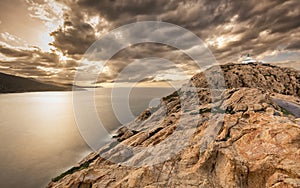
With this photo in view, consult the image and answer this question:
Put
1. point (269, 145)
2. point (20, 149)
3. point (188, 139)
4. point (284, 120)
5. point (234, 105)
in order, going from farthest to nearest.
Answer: point (20, 149) < point (234, 105) < point (188, 139) < point (284, 120) < point (269, 145)

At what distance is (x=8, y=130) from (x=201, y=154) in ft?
291

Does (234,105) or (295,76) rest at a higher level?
(295,76)

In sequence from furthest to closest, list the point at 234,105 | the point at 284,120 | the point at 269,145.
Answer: the point at 234,105, the point at 284,120, the point at 269,145

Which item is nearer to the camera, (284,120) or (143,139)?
(284,120)

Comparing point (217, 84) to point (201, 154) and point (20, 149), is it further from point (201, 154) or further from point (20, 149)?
point (20, 149)

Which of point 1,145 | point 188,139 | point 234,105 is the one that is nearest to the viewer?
point 188,139

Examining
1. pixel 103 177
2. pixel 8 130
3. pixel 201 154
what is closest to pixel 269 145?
pixel 201 154

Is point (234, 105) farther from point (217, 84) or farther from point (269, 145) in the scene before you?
point (217, 84)

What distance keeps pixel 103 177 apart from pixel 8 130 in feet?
258

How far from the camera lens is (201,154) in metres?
18.6

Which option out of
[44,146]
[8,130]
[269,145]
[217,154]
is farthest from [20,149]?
[269,145]

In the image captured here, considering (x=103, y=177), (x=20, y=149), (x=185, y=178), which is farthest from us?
(x=20, y=149)

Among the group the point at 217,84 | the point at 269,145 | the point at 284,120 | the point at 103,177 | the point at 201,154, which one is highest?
the point at 217,84

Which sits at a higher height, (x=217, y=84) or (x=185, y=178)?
(x=217, y=84)
